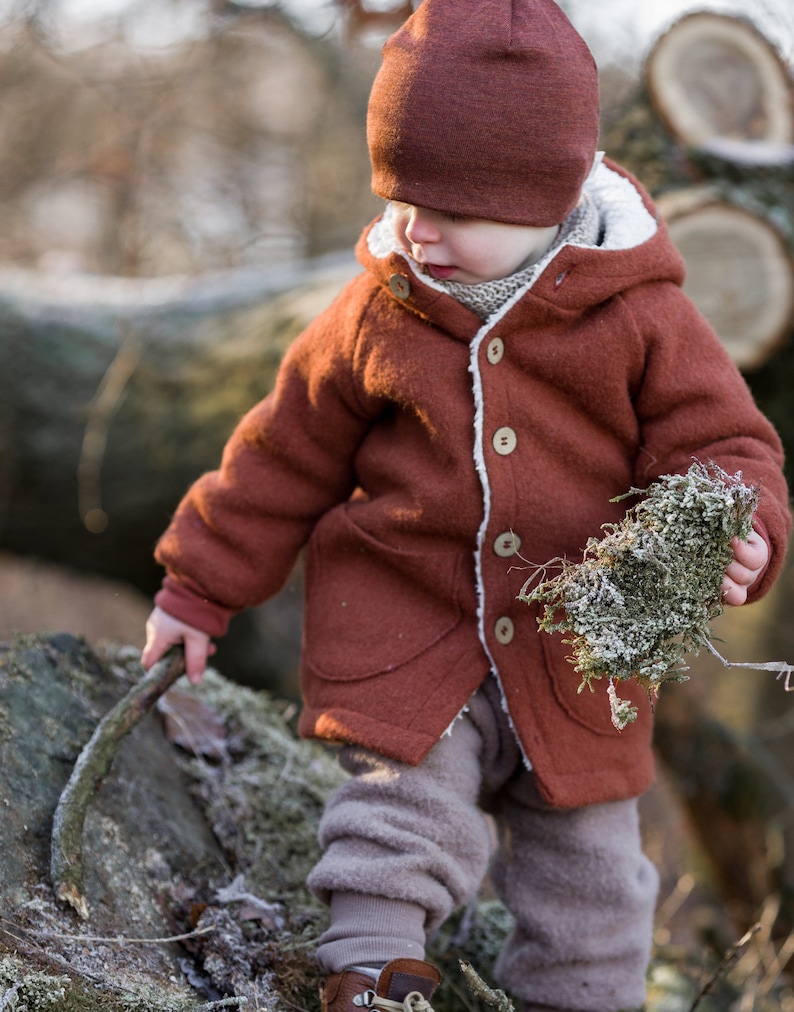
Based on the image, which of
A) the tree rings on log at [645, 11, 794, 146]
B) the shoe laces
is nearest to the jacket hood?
the shoe laces

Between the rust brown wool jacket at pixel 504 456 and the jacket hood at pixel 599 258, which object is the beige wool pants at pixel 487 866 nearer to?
the rust brown wool jacket at pixel 504 456

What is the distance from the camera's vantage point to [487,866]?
2.16 meters

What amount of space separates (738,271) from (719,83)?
806 mm

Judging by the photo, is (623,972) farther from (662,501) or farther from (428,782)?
(662,501)

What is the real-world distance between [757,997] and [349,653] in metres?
1.85

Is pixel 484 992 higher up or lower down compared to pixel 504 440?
lower down

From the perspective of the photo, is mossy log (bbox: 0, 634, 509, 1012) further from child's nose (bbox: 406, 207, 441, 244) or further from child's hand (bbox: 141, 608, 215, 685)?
child's nose (bbox: 406, 207, 441, 244)

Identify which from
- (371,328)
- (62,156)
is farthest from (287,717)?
(62,156)

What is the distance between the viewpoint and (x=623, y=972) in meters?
2.18

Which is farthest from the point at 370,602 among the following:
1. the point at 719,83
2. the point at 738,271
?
the point at 719,83

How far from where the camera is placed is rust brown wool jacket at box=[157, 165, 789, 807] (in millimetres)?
1997

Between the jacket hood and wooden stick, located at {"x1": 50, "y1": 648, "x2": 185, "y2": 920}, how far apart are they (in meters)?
0.95

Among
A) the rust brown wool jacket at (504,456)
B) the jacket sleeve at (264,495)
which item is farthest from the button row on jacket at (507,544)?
the jacket sleeve at (264,495)

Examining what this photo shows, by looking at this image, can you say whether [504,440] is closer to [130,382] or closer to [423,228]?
[423,228]
